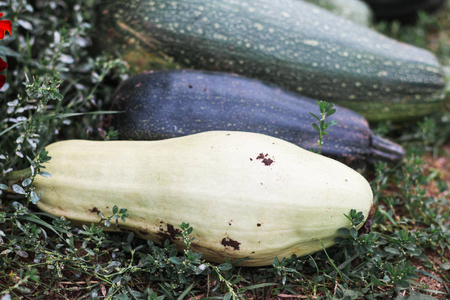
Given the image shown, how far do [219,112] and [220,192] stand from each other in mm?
599

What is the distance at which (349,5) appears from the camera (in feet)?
10.8

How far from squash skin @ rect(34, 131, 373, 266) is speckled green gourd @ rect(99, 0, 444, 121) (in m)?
0.82

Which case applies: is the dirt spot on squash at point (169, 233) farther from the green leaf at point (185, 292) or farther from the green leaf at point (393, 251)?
the green leaf at point (393, 251)

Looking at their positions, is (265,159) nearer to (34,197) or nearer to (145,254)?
(145,254)

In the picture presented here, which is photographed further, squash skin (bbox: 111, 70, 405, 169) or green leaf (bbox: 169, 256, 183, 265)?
squash skin (bbox: 111, 70, 405, 169)

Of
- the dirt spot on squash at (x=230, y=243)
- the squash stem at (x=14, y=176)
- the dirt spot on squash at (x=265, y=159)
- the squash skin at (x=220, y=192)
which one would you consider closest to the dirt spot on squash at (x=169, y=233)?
the squash skin at (x=220, y=192)

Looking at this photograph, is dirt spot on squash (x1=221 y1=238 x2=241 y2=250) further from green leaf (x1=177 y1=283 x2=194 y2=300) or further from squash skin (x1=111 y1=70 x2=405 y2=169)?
squash skin (x1=111 y1=70 x2=405 y2=169)

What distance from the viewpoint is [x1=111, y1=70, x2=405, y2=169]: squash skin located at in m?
1.90

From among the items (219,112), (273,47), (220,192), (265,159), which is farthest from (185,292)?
(273,47)

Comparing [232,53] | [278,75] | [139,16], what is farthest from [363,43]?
[139,16]

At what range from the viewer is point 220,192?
1419 millimetres

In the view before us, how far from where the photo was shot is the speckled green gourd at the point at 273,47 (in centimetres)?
228

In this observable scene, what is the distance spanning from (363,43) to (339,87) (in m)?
0.35

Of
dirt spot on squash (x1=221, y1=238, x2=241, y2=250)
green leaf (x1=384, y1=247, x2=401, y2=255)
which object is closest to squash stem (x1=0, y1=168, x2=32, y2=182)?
dirt spot on squash (x1=221, y1=238, x2=241, y2=250)
